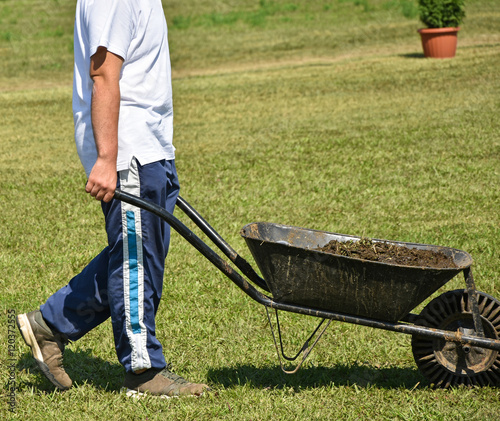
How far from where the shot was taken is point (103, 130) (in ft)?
9.36

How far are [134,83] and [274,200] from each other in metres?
3.72

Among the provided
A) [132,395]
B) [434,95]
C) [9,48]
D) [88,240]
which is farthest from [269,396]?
[9,48]

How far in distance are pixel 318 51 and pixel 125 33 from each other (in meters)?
16.4

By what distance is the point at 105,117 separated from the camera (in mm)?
2842

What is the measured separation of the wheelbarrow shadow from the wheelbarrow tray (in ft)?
1.80

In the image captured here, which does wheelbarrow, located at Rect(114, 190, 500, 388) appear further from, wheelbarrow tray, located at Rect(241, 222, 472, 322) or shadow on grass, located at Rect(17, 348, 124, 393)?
shadow on grass, located at Rect(17, 348, 124, 393)

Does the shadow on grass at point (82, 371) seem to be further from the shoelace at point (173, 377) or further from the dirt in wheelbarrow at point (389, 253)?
the dirt in wheelbarrow at point (389, 253)

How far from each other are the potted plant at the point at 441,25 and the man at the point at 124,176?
13.3 m

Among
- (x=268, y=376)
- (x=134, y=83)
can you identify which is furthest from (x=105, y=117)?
(x=268, y=376)

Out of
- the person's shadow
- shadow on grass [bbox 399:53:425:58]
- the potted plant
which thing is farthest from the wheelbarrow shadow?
shadow on grass [bbox 399:53:425:58]

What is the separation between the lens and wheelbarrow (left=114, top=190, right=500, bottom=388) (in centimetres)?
Result: 289

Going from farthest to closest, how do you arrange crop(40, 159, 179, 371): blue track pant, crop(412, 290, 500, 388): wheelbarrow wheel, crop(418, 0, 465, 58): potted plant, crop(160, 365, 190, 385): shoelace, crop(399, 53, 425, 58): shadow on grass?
1. crop(399, 53, 425, 58): shadow on grass
2. crop(418, 0, 465, 58): potted plant
3. crop(160, 365, 190, 385): shoelace
4. crop(412, 290, 500, 388): wheelbarrow wheel
5. crop(40, 159, 179, 371): blue track pant

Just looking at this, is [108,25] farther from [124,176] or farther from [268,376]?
[268,376]

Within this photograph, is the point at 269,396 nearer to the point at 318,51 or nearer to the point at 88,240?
the point at 88,240
